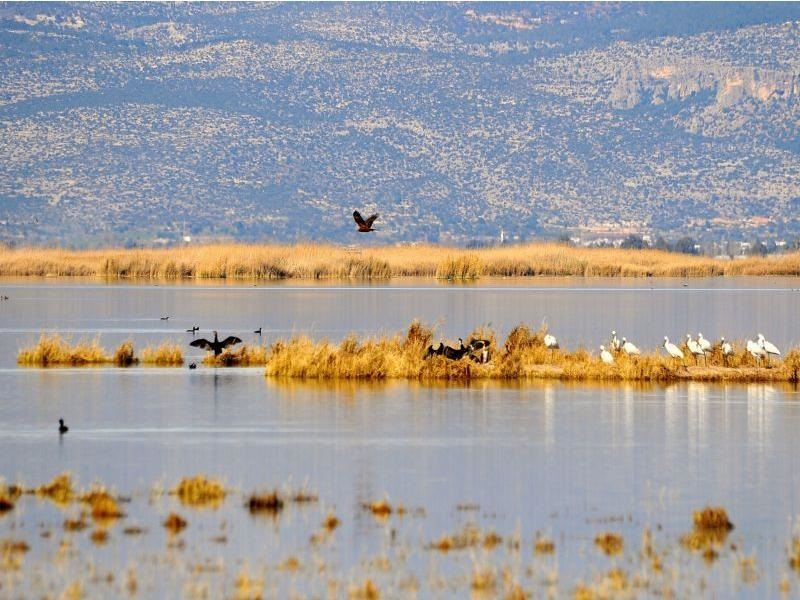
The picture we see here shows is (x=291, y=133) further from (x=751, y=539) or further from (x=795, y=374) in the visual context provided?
(x=751, y=539)

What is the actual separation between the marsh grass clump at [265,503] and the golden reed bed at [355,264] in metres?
60.3

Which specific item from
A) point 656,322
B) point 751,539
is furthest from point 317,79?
point 751,539

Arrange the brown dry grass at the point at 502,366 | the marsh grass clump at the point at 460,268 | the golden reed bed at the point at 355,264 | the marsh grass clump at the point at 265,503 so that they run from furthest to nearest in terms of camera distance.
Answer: the golden reed bed at the point at 355,264 < the marsh grass clump at the point at 460,268 < the brown dry grass at the point at 502,366 < the marsh grass clump at the point at 265,503

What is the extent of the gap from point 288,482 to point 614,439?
5090mm

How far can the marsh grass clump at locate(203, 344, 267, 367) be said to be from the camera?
3000cm

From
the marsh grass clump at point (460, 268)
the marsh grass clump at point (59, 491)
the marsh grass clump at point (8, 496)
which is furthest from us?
the marsh grass clump at point (460, 268)

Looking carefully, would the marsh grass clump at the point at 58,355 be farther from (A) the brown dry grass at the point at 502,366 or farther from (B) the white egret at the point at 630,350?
(B) the white egret at the point at 630,350

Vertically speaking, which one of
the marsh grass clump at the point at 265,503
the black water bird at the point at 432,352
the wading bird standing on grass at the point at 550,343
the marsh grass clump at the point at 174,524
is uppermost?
the wading bird standing on grass at the point at 550,343

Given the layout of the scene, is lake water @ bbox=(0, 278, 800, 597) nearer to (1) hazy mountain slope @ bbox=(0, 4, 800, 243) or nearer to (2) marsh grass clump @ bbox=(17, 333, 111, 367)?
(2) marsh grass clump @ bbox=(17, 333, 111, 367)

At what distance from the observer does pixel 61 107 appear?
508 ft

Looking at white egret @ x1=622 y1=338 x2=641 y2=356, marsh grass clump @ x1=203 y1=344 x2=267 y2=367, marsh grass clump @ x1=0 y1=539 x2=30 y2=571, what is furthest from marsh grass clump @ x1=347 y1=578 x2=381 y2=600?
marsh grass clump @ x1=203 y1=344 x2=267 y2=367

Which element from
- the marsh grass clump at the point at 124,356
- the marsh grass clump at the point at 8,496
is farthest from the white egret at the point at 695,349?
the marsh grass clump at the point at 8,496

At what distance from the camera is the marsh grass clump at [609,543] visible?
13.4m

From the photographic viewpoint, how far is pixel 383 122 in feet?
510
